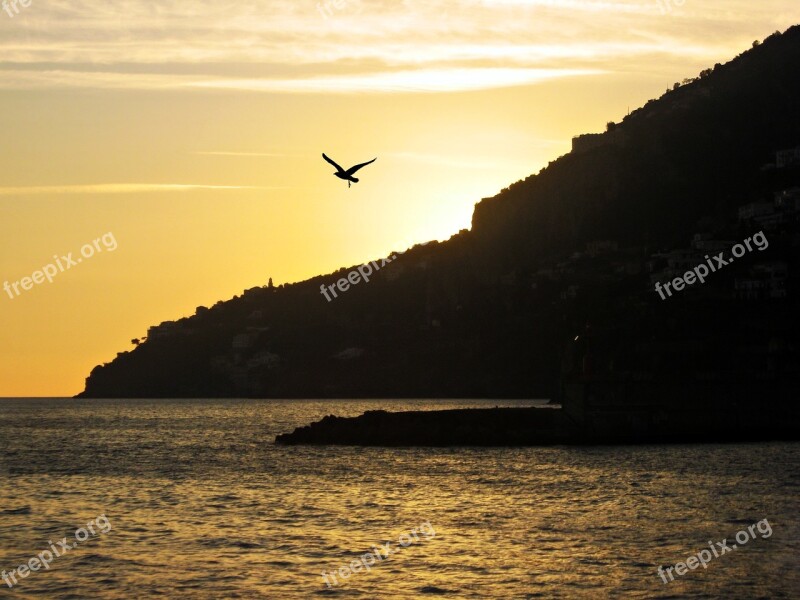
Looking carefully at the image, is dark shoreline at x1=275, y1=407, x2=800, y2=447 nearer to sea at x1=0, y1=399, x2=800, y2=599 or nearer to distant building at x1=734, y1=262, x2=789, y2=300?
sea at x1=0, y1=399, x2=800, y2=599

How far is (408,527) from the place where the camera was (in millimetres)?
52500

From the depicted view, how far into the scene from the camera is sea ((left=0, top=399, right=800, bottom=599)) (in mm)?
39500

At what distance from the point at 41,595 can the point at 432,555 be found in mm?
14106

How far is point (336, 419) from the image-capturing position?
12462 cm

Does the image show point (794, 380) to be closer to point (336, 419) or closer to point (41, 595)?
point (336, 419)

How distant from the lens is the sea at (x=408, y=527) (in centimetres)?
3950

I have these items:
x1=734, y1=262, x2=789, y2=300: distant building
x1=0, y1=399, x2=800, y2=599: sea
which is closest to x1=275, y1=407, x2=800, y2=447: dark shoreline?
x1=0, y1=399, x2=800, y2=599: sea

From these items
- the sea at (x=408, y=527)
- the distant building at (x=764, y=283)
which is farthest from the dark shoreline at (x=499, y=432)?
the distant building at (x=764, y=283)

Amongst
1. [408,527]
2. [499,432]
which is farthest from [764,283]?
[408,527]

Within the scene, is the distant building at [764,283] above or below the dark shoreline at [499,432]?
above

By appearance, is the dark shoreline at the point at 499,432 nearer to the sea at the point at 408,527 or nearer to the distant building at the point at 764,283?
the sea at the point at 408,527

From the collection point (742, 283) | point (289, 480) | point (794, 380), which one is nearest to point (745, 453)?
point (794, 380)

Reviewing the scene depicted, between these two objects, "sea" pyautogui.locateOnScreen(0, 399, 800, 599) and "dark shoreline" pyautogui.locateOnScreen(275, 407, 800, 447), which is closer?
"sea" pyautogui.locateOnScreen(0, 399, 800, 599)

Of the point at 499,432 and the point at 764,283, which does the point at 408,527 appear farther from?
the point at 764,283
